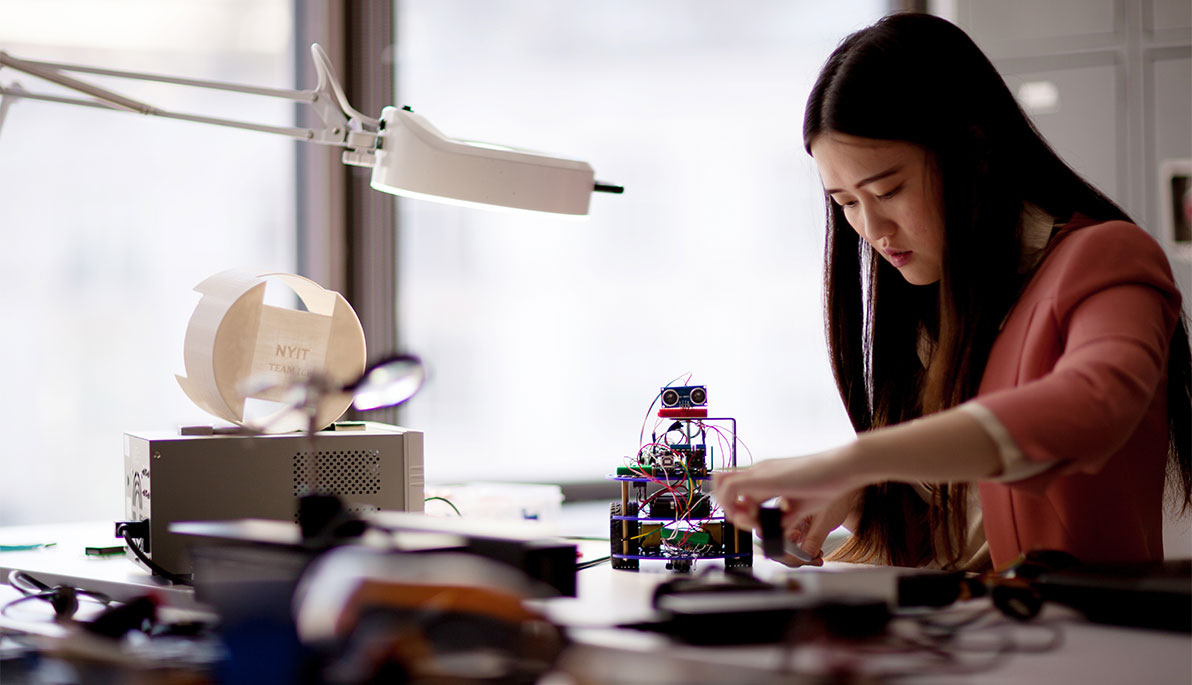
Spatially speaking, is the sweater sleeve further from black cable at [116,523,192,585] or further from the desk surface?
black cable at [116,523,192,585]

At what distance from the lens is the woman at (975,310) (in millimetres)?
959

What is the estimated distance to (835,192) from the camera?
4.05ft

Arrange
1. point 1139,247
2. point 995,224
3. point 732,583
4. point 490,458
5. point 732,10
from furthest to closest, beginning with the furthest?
point 732,10, point 490,458, point 995,224, point 1139,247, point 732,583

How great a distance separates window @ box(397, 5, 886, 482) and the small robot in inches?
46.5

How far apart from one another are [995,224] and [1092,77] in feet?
4.93

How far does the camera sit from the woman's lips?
4.10 feet

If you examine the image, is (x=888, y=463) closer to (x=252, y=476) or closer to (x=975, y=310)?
(x=975, y=310)

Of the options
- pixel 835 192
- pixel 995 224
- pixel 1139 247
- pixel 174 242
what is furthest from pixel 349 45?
pixel 1139 247

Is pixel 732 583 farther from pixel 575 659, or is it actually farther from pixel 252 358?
pixel 252 358

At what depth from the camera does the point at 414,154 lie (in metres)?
1.16

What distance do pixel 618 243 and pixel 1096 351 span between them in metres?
1.62

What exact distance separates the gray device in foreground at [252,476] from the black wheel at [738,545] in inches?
14.7

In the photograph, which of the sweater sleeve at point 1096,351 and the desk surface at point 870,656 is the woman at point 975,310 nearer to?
the sweater sleeve at point 1096,351

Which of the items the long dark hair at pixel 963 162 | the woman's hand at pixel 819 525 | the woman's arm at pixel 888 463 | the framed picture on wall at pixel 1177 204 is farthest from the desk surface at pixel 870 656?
the framed picture on wall at pixel 1177 204
